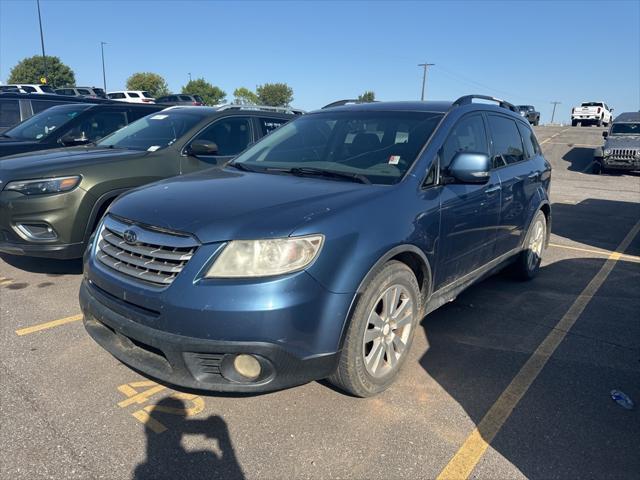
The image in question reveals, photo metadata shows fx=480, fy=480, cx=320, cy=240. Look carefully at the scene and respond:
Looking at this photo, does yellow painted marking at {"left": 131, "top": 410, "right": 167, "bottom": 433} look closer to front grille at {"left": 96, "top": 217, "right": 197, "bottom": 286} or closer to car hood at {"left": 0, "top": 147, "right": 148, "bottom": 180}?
front grille at {"left": 96, "top": 217, "right": 197, "bottom": 286}

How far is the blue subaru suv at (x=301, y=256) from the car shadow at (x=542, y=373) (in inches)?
17.2

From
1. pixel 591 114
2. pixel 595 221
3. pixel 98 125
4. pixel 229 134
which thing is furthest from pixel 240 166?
pixel 591 114

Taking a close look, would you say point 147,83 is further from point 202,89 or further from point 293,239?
point 293,239

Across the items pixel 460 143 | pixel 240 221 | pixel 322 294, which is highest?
pixel 460 143

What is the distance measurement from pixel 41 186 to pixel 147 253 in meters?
2.49

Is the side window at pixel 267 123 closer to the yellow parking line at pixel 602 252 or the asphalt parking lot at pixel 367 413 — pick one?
the asphalt parking lot at pixel 367 413

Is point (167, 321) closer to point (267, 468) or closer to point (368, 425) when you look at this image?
point (267, 468)

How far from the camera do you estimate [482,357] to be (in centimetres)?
350

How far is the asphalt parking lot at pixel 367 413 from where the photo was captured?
2.38 m

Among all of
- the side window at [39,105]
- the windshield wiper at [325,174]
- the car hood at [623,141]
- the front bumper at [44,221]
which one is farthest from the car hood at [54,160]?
the car hood at [623,141]

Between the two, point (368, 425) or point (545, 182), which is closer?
point (368, 425)

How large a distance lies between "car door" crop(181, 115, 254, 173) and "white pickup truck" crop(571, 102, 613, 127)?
42727 mm

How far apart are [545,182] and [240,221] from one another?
13.5 feet

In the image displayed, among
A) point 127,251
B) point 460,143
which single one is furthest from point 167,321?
point 460,143
